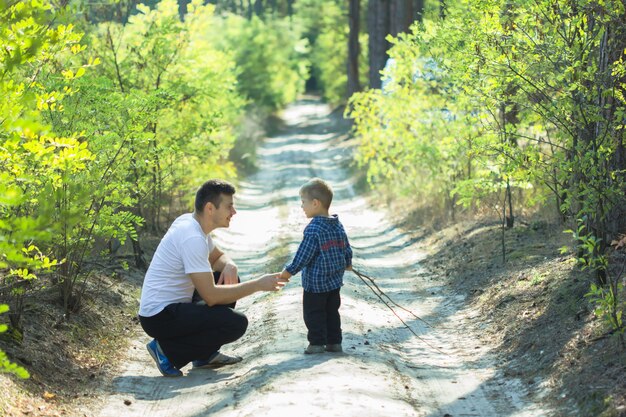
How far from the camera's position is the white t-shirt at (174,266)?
7758 mm

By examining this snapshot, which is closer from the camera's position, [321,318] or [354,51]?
[321,318]

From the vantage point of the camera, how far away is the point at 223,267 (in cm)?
834

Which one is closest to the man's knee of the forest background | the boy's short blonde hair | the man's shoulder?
the man's shoulder

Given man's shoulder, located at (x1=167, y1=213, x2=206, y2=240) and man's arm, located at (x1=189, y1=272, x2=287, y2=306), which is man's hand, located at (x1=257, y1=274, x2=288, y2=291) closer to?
man's arm, located at (x1=189, y1=272, x2=287, y2=306)

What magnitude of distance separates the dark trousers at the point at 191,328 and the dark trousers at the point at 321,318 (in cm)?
58

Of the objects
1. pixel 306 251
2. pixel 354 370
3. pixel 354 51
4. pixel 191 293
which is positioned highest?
pixel 354 51

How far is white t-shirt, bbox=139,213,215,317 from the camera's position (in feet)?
25.5

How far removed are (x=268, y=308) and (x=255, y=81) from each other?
1579 inches

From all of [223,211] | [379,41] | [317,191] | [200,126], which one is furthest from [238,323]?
[379,41]

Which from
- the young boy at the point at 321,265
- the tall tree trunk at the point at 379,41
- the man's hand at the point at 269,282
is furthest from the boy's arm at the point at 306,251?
the tall tree trunk at the point at 379,41

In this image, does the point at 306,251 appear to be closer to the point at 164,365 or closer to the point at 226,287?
the point at 226,287

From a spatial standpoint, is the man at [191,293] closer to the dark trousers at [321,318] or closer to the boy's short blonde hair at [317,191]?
the dark trousers at [321,318]

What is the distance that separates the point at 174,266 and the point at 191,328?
54 cm

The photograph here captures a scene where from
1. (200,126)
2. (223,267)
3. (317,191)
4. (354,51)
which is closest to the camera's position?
(317,191)
